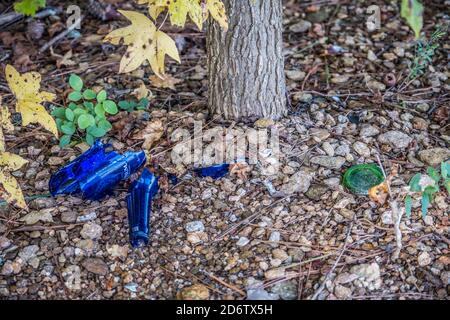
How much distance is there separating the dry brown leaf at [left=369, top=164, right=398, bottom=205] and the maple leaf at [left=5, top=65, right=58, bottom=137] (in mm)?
1064

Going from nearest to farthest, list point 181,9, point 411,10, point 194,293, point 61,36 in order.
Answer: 1. point 411,10
2. point 181,9
3. point 194,293
4. point 61,36

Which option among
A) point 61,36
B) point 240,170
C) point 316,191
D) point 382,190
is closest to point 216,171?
point 240,170

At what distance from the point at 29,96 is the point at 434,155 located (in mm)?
1502

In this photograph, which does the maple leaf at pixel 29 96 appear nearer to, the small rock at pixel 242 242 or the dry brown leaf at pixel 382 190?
the small rock at pixel 242 242

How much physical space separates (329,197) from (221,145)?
47 cm

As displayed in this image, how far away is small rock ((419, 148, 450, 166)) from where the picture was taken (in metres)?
2.22

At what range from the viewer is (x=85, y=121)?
2.29 m

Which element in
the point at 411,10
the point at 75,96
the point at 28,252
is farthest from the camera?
the point at 75,96

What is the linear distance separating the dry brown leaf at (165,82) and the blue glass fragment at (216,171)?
0.59 m

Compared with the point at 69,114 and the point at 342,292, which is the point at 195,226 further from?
the point at 69,114

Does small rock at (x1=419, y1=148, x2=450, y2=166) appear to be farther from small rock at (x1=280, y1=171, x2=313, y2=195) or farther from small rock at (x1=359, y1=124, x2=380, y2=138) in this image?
small rock at (x1=280, y1=171, x2=313, y2=195)

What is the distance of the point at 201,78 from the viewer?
2.72 m

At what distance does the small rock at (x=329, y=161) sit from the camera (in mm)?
2209
